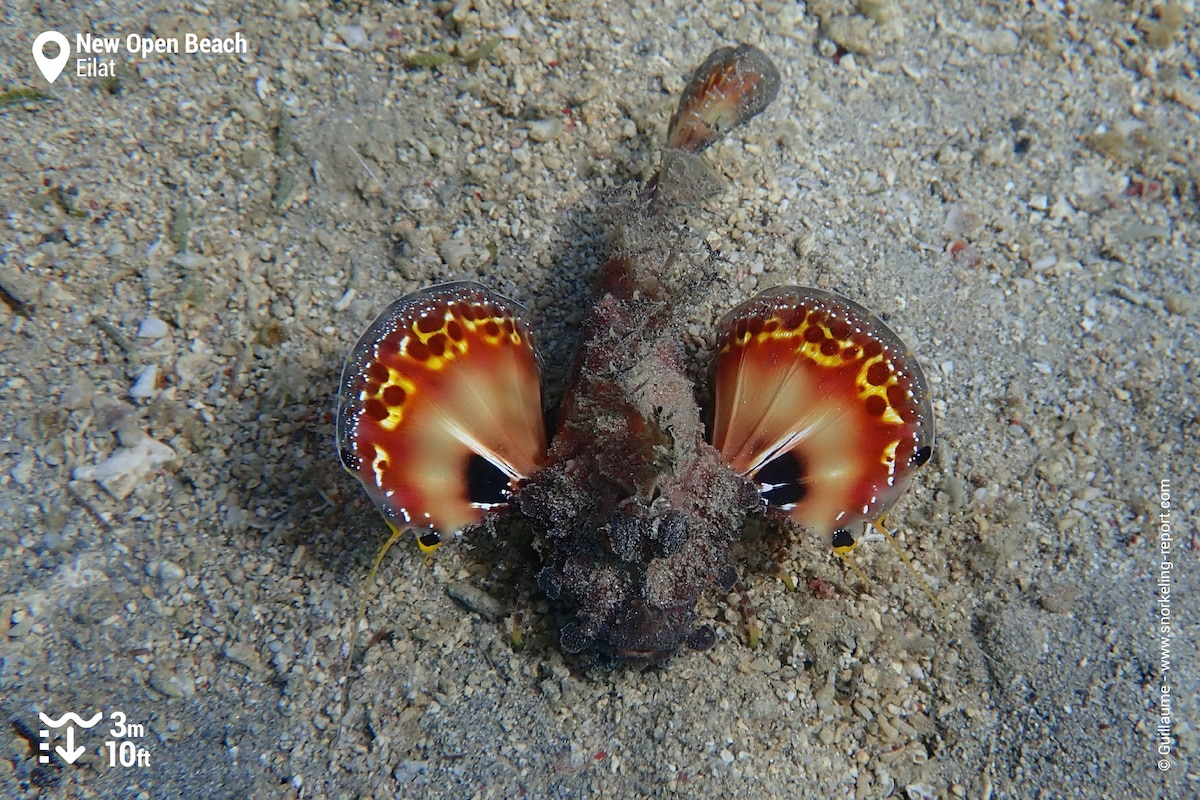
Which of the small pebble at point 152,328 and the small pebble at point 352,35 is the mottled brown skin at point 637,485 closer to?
the small pebble at point 152,328

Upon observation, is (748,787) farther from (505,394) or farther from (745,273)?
(745,273)

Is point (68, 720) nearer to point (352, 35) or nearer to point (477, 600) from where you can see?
point (477, 600)

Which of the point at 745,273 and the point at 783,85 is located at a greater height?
the point at 783,85

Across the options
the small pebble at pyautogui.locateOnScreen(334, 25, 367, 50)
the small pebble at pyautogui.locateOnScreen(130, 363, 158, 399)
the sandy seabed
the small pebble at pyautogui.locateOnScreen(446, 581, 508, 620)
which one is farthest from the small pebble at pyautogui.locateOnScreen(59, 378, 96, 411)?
the small pebble at pyautogui.locateOnScreen(334, 25, 367, 50)

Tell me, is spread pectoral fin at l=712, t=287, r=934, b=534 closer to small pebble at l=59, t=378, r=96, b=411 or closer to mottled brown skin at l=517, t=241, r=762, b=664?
mottled brown skin at l=517, t=241, r=762, b=664

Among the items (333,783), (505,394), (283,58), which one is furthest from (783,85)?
(333,783)

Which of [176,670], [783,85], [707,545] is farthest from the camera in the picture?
[783,85]
